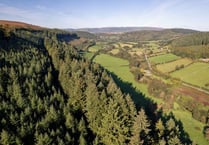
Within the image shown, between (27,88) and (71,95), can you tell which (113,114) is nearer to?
(71,95)

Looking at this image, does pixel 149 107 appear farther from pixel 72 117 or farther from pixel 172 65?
pixel 172 65

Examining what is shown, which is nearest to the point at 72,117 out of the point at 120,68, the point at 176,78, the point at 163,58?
the point at 176,78

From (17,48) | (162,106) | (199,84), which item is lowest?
(162,106)

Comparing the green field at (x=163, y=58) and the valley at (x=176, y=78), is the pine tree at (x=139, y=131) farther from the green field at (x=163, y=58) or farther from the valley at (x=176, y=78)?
the green field at (x=163, y=58)

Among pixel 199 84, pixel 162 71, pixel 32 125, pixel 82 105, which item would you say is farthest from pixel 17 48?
pixel 199 84

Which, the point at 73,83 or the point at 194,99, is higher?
the point at 73,83

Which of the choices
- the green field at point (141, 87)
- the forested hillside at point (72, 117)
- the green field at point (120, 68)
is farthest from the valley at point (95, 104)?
the green field at point (120, 68)

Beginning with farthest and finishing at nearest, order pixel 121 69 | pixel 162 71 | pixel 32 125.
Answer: pixel 121 69 < pixel 162 71 < pixel 32 125
